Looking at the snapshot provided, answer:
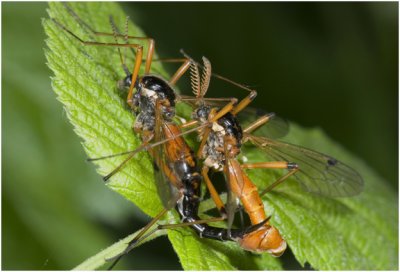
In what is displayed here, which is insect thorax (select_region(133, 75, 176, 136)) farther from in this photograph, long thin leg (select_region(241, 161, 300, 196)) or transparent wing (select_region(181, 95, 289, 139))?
transparent wing (select_region(181, 95, 289, 139))

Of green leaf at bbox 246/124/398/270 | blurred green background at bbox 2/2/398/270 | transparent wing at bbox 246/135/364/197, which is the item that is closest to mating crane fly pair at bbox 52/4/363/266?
transparent wing at bbox 246/135/364/197

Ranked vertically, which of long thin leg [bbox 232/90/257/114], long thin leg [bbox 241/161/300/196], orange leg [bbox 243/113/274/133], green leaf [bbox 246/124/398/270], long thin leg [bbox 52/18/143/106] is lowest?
green leaf [bbox 246/124/398/270]

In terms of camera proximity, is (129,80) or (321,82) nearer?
(129,80)

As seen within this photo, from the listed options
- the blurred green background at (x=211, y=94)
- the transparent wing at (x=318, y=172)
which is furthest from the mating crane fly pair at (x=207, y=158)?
the blurred green background at (x=211, y=94)

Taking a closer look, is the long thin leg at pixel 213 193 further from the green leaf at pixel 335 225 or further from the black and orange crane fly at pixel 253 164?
the green leaf at pixel 335 225

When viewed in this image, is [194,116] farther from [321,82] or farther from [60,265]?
[321,82]

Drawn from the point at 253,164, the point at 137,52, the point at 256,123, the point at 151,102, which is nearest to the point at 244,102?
the point at 256,123

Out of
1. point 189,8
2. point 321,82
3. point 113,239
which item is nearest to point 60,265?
point 113,239
